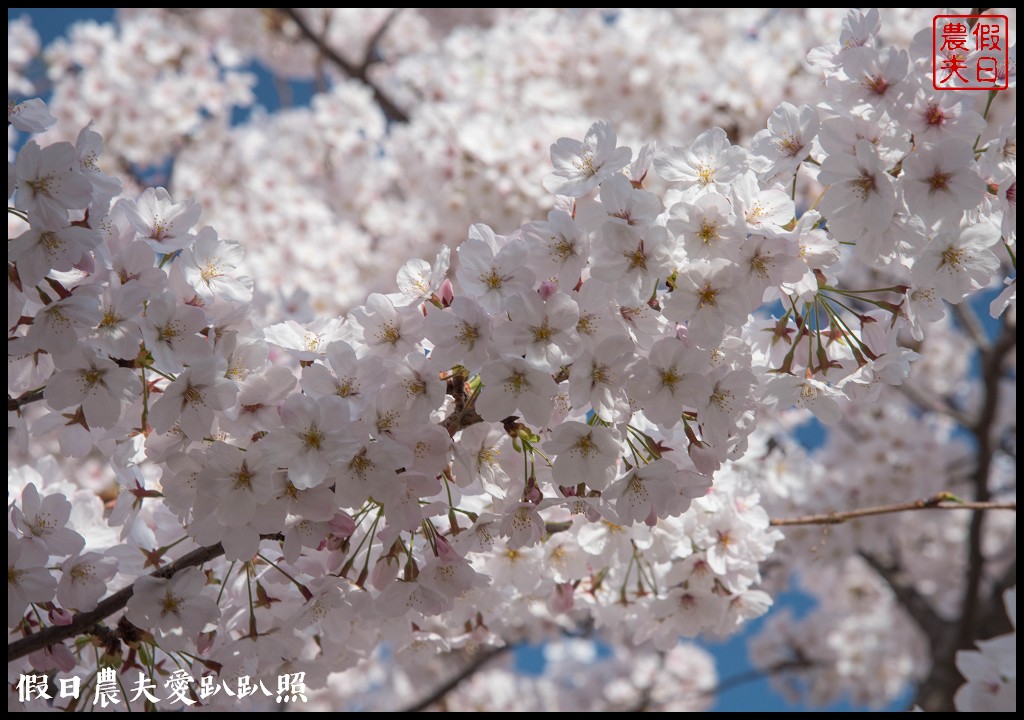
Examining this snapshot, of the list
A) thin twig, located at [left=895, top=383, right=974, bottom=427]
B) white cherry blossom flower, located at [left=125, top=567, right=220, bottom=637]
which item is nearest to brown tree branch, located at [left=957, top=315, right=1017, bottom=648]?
thin twig, located at [left=895, top=383, right=974, bottom=427]

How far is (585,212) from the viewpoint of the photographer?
1655 mm

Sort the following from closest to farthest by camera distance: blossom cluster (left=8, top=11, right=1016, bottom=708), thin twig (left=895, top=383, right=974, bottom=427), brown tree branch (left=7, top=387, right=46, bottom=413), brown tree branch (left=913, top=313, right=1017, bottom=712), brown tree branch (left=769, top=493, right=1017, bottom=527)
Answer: blossom cluster (left=8, top=11, right=1016, bottom=708) → brown tree branch (left=7, top=387, right=46, bottom=413) → brown tree branch (left=769, top=493, right=1017, bottom=527) → brown tree branch (left=913, top=313, right=1017, bottom=712) → thin twig (left=895, top=383, right=974, bottom=427)

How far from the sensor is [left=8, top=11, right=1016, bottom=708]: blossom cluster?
1.63 metres

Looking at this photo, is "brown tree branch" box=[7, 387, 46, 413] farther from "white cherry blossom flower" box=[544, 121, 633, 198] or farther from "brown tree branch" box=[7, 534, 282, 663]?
"white cherry blossom flower" box=[544, 121, 633, 198]

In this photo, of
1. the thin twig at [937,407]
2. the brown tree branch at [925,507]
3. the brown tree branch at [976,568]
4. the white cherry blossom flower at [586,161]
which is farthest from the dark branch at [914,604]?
the white cherry blossom flower at [586,161]

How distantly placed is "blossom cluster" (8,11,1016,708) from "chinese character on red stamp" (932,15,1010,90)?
0.06m

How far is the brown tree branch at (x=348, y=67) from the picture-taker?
7262mm

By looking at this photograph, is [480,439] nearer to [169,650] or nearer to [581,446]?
[581,446]

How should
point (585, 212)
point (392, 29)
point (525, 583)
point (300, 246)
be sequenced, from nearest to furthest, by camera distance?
point (585, 212), point (525, 583), point (300, 246), point (392, 29)

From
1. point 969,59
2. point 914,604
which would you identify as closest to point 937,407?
point 914,604

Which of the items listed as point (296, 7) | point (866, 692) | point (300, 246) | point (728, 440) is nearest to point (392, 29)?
point (296, 7)

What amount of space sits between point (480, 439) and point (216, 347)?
56 centimetres

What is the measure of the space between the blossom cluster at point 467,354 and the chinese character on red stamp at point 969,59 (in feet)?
0.19

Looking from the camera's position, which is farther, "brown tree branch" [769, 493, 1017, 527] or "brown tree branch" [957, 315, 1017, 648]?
"brown tree branch" [957, 315, 1017, 648]
